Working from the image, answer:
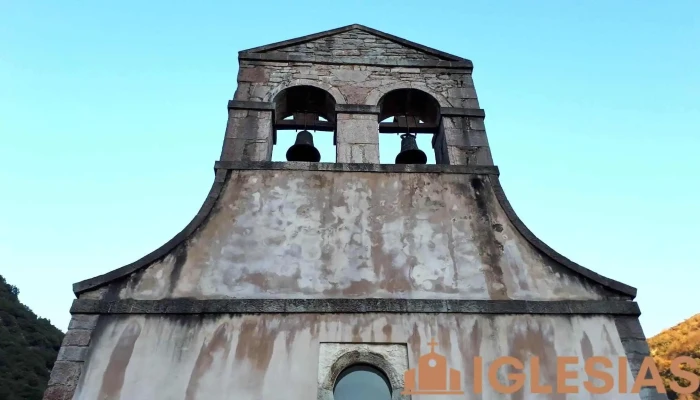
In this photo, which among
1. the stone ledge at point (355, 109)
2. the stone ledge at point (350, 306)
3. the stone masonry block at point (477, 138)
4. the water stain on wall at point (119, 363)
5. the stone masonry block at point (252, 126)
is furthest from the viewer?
the stone ledge at point (355, 109)

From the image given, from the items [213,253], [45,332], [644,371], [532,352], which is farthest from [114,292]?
[45,332]

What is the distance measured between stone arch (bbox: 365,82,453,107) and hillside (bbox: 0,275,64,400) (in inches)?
477

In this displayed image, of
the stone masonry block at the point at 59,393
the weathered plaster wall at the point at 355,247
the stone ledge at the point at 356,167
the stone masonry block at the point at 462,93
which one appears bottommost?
the stone masonry block at the point at 59,393

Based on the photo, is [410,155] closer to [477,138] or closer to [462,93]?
[477,138]

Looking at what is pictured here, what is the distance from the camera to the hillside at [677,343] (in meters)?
15.9

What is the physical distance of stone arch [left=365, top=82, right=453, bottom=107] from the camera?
23.6 ft

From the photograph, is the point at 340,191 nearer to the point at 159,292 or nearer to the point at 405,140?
Answer: the point at 405,140

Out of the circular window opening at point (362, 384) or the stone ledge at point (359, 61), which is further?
the stone ledge at point (359, 61)

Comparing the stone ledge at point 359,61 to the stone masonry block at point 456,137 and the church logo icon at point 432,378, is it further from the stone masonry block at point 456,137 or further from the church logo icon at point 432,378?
the church logo icon at point 432,378

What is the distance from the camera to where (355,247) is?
5574 millimetres

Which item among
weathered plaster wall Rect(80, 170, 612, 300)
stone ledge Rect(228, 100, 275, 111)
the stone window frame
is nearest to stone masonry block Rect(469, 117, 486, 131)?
weathered plaster wall Rect(80, 170, 612, 300)

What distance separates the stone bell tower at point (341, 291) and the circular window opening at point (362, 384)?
13mm

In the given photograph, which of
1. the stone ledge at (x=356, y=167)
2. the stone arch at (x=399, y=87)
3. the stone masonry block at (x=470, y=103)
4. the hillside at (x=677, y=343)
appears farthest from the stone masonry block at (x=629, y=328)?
the hillside at (x=677, y=343)

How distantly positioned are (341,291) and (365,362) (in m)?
0.75
